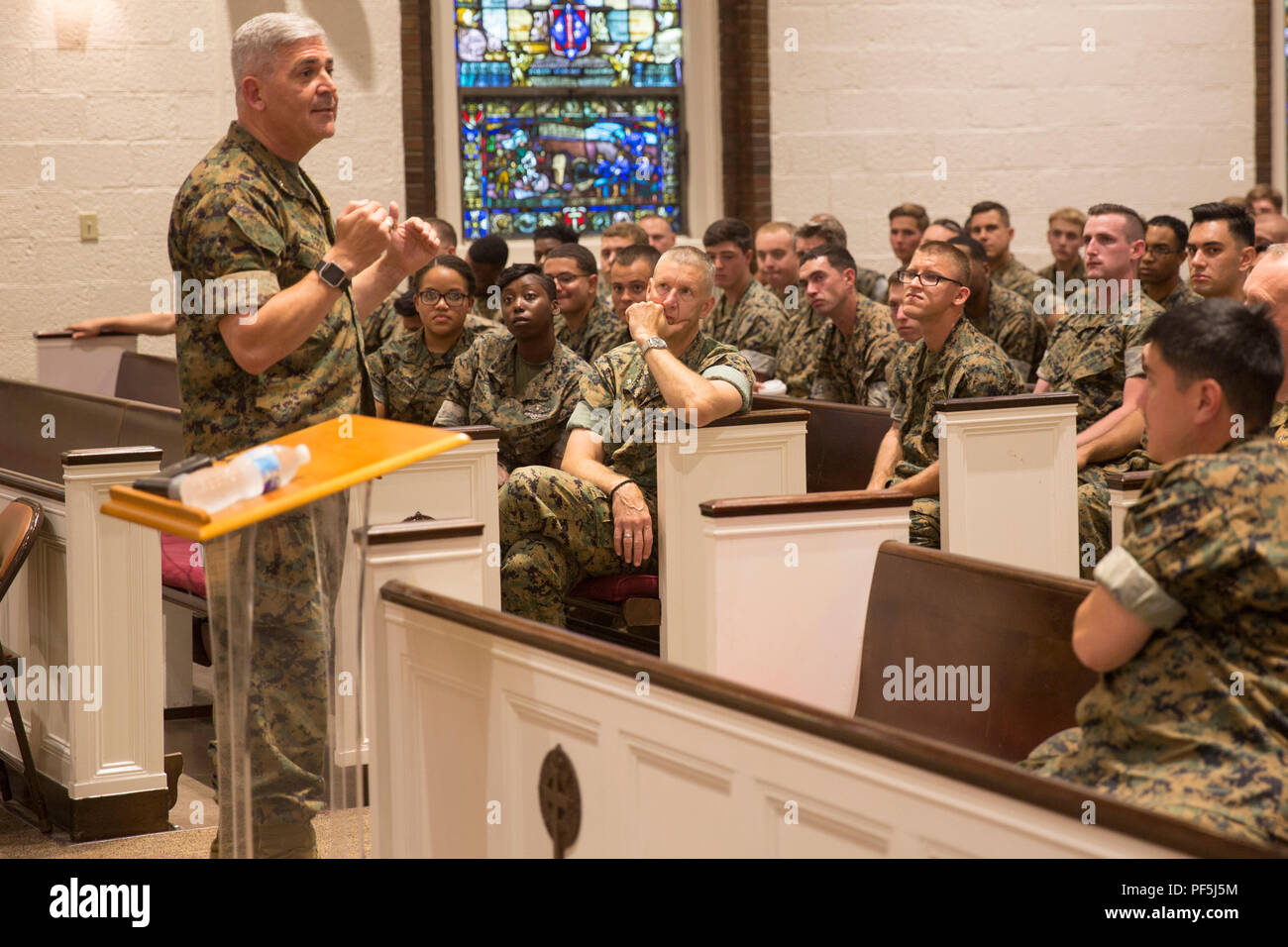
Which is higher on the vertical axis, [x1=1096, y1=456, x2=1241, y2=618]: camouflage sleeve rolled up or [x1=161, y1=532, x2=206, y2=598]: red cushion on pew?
[x1=1096, y1=456, x2=1241, y2=618]: camouflage sleeve rolled up

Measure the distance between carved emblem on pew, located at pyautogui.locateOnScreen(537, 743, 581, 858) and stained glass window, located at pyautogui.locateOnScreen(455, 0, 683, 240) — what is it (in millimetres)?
7082

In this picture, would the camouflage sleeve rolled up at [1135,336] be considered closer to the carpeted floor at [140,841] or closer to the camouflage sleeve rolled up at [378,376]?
the camouflage sleeve rolled up at [378,376]

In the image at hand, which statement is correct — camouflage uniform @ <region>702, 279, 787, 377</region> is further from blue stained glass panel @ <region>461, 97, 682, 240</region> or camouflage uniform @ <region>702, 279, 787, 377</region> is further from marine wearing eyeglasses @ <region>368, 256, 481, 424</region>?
blue stained glass panel @ <region>461, 97, 682, 240</region>

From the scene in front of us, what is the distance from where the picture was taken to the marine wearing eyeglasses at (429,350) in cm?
565

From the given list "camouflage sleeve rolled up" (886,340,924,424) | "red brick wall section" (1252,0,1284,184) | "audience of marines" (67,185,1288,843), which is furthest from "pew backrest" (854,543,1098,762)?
"red brick wall section" (1252,0,1284,184)

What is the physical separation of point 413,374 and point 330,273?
10.3 feet

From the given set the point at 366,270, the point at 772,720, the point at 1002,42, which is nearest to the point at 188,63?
the point at 1002,42

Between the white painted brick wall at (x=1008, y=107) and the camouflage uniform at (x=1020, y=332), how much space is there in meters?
2.80

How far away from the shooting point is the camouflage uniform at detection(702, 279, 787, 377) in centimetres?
710

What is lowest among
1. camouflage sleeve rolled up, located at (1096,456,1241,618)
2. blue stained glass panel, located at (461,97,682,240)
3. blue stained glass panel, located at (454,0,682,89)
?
camouflage sleeve rolled up, located at (1096,456,1241,618)

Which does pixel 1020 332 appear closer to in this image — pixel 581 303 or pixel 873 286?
pixel 873 286
